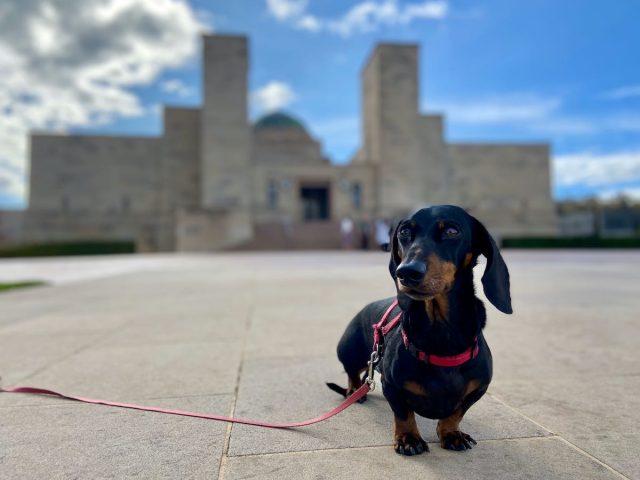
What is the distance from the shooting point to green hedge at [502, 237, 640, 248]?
24930 millimetres

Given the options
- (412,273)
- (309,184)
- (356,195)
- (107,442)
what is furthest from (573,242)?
(107,442)

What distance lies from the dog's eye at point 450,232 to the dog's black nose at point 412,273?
0.68 feet

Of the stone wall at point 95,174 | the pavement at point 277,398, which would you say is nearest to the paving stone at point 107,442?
the pavement at point 277,398

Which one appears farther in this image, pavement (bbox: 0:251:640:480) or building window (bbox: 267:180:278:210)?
building window (bbox: 267:180:278:210)

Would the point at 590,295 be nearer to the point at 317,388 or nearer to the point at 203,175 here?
the point at 317,388

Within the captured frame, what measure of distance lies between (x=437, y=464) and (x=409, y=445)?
124mm

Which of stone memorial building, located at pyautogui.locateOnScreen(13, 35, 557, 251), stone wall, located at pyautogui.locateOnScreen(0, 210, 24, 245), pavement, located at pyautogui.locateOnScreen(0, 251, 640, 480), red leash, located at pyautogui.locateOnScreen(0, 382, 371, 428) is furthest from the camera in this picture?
stone wall, located at pyautogui.locateOnScreen(0, 210, 24, 245)

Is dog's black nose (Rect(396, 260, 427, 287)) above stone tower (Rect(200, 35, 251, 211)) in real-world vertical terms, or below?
below

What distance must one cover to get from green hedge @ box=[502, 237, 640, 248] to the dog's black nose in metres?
26.4

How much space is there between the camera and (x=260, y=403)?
2.40 metres

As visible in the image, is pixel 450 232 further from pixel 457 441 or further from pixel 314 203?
pixel 314 203

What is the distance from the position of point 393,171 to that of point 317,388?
94.0ft

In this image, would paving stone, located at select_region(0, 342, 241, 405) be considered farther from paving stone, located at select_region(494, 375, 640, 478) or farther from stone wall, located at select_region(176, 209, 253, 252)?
stone wall, located at select_region(176, 209, 253, 252)

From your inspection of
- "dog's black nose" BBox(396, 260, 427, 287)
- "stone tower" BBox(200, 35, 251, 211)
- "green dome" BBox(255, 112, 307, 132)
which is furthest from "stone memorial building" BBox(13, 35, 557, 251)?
"dog's black nose" BBox(396, 260, 427, 287)
